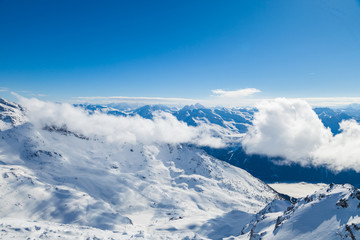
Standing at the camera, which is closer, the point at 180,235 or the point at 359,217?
the point at 359,217

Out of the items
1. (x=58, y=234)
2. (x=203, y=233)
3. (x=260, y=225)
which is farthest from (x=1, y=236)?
(x=203, y=233)

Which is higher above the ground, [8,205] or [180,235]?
[180,235]

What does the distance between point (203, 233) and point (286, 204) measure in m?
63.8

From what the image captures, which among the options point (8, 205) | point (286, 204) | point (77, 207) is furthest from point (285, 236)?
point (8, 205)

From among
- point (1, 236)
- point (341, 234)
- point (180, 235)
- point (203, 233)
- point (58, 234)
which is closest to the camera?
point (341, 234)

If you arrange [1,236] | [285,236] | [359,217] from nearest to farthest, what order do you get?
[359,217] → [285,236] → [1,236]

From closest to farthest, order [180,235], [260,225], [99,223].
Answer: [180,235] → [260,225] → [99,223]

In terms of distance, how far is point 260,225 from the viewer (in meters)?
79.8

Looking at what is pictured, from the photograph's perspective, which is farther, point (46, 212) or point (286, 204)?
point (46, 212)

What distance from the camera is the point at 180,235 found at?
240ft

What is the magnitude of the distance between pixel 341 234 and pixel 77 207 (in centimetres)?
20656

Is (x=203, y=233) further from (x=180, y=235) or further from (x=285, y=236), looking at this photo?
A: (x=285, y=236)

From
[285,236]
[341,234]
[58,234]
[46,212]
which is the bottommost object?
[46,212]

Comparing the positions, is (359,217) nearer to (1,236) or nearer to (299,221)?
(299,221)
